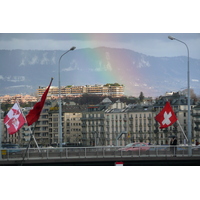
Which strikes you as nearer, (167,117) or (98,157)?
(98,157)

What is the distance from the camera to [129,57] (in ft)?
474

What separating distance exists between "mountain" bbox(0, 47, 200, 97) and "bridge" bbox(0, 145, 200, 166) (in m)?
101

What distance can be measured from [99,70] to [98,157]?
4508 inches

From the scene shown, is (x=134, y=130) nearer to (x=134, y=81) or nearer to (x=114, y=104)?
(x=114, y=104)

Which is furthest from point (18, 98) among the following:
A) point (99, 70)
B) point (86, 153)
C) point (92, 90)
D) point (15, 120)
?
point (86, 153)

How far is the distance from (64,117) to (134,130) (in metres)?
15.9

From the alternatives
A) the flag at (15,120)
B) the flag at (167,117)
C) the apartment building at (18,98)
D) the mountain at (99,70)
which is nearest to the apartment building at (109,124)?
the apartment building at (18,98)

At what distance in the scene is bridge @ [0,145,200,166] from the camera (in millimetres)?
33812

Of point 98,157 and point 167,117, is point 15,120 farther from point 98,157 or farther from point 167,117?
point 98,157

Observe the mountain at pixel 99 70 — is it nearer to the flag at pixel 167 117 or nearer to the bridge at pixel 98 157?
the flag at pixel 167 117

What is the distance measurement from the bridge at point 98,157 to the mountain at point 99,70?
10120 cm

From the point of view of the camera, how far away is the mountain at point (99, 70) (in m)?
140

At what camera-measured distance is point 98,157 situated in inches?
1358

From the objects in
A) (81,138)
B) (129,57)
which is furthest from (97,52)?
(81,138)
